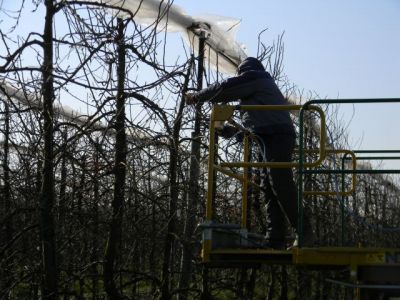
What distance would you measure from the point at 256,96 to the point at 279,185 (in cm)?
87

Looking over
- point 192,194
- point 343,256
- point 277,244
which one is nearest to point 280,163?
point 343,256

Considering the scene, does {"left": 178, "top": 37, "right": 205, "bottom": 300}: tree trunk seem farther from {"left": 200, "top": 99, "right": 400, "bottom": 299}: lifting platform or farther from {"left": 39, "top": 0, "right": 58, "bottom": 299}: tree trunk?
{"left": 200, "top": 99, "right": 400, "bottom": 299}: lifting platform

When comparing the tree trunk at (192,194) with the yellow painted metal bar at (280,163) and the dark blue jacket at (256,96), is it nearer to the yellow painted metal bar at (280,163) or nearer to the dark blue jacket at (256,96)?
the dark blue jacket at (256,96)

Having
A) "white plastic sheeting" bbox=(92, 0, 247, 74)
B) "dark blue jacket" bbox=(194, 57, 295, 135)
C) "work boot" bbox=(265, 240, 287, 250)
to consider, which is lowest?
"work boot" bbox=(265, 240, 287, 250)

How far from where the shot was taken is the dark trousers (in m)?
6.58

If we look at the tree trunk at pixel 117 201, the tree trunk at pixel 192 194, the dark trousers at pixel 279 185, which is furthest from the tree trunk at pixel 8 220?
the dark trousers at pixel 279 185

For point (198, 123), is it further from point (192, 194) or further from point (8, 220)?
point (8, 220)

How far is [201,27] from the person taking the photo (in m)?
9.48

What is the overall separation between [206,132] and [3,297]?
11.5ft

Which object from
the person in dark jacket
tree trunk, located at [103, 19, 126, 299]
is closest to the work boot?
the person in dark jacket

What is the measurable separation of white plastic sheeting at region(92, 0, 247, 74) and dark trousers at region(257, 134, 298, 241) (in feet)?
5.93

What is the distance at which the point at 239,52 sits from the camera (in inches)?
398

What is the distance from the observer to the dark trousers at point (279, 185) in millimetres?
6582

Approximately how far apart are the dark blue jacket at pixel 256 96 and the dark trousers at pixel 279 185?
9 centimetres
